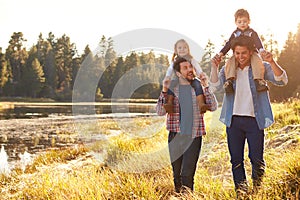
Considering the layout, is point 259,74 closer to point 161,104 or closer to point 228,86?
point 228,86

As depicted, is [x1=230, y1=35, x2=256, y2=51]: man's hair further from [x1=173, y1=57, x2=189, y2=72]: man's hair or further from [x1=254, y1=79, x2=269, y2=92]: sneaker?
[x1=173, y1=57, x2=189, y2=72]: man's hair

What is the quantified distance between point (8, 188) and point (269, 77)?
3.81m

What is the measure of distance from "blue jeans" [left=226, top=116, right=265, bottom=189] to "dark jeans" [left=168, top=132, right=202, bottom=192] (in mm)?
370

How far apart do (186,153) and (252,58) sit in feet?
3.36

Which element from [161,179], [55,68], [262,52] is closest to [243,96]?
[262,52]

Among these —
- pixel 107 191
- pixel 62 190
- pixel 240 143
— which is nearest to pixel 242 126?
pixel 240 143

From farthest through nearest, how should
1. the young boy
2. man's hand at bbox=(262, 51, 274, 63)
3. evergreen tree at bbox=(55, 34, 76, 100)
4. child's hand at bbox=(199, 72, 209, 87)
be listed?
1. evergreen tree at bbox=(55, 34, 76, 100)
2. child's hand at bbox=(199, 72, 209, 87)
3. the young boy
4. man's hand at bbox=(262, 51, 274, 63)

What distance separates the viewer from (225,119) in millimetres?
3350

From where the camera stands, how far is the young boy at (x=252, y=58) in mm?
3178

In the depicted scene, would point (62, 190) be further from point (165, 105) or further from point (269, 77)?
point (269, 77)

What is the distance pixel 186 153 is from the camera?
361cm

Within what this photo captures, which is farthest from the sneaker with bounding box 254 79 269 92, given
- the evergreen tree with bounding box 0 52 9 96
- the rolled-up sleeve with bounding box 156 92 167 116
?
the evergreen tree with bounding box 0 52 9 96

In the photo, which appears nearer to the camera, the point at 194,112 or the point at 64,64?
the point at 194,112

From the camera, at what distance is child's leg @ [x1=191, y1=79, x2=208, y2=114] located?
3.53 metres
